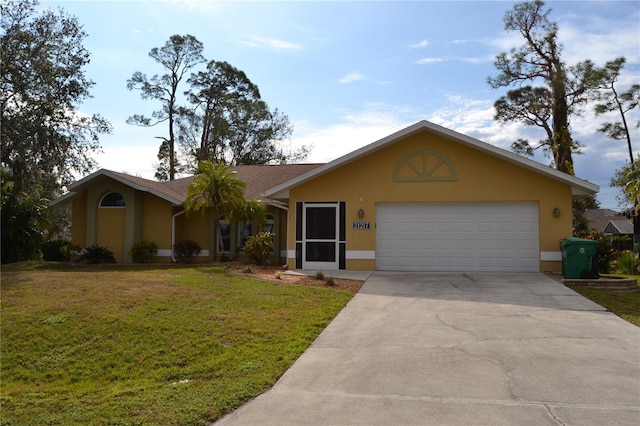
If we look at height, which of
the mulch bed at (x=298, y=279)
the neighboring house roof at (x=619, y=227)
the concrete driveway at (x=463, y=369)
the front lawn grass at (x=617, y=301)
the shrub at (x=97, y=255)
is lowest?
the concrete driveway at (x=463, y=369)

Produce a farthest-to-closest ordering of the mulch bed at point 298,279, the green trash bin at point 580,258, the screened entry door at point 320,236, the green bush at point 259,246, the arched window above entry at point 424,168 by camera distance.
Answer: the green bush at point 259,246, the screened entry door at point 320,236, the arched window above entry at point 424,168, the green trash bin at point 580,258, the mulch bed at point 298,279

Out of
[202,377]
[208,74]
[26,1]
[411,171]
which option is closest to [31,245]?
[26,1]

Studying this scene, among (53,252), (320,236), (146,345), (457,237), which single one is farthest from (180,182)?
(146,345)

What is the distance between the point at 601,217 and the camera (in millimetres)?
51875

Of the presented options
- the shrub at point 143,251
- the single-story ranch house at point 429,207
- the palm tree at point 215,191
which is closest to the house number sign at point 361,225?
the single-story ranch house at point 429,207

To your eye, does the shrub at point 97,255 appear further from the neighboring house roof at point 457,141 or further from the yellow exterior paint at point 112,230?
the neighboring house roof at point 457,141

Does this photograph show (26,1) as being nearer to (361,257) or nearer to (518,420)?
(361,257)

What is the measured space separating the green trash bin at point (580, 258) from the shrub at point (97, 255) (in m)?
16.2

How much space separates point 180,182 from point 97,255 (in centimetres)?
562

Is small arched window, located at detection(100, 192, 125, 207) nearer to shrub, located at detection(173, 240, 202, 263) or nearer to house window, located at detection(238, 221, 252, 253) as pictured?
shrub, located at detection(173, 240, 202, 263)

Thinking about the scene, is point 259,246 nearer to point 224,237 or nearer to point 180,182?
point 224,237

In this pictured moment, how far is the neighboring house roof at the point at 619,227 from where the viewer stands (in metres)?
44.4

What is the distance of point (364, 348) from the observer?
7.95 meters

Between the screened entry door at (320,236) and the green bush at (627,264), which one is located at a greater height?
the screened entry door at (320,236)
